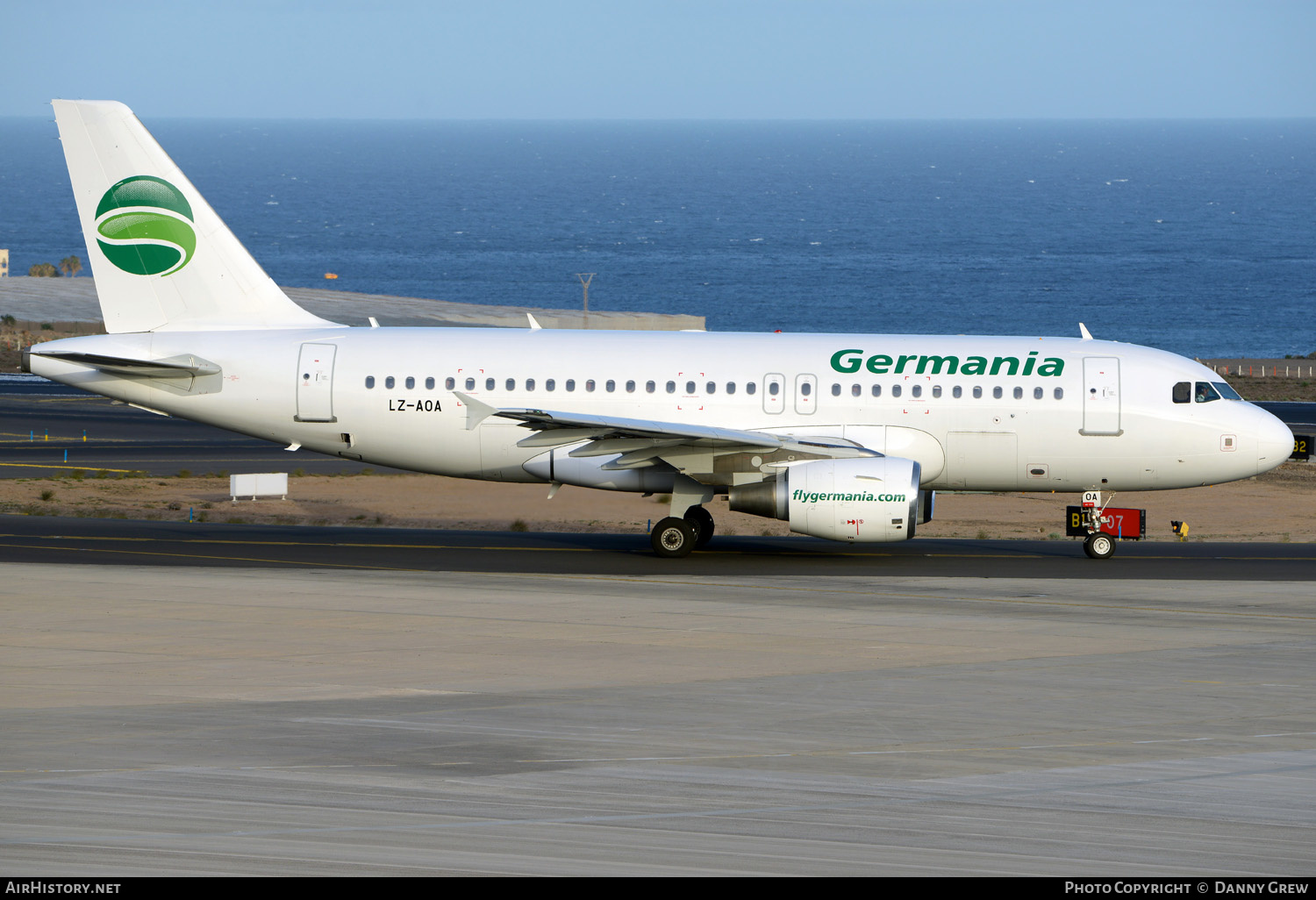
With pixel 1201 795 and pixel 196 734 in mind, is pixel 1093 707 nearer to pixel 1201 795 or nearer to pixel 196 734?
pixel 1201 795

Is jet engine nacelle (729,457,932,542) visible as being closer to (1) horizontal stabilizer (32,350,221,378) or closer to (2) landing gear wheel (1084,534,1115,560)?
(2) landing gear wheel (1084,534,1115,560)

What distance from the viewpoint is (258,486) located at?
42.8 metres

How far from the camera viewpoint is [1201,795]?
1501cm

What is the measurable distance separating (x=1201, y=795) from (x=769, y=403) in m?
17.0

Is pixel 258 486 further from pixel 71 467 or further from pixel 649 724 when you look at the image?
pixel 649 724

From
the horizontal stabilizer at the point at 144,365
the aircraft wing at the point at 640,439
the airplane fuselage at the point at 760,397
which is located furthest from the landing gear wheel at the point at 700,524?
the horizontal stabilizer at the point at 144,365

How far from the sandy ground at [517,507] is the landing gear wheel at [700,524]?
17.0 ft

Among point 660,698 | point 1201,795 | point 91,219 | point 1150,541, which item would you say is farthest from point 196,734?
point 1150,541

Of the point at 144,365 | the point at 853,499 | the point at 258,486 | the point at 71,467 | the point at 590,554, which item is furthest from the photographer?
the point at 71,467

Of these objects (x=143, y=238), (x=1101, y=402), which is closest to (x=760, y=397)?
(x=1101, y=402)

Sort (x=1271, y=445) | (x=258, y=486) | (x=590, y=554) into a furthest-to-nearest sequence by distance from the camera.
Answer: (x=258, y=486) → (x=590, y=554) → (x=1271, y=445)

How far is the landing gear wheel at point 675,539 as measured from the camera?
3136cm

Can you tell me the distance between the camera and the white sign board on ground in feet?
139

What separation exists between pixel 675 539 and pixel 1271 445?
40.0 ft
